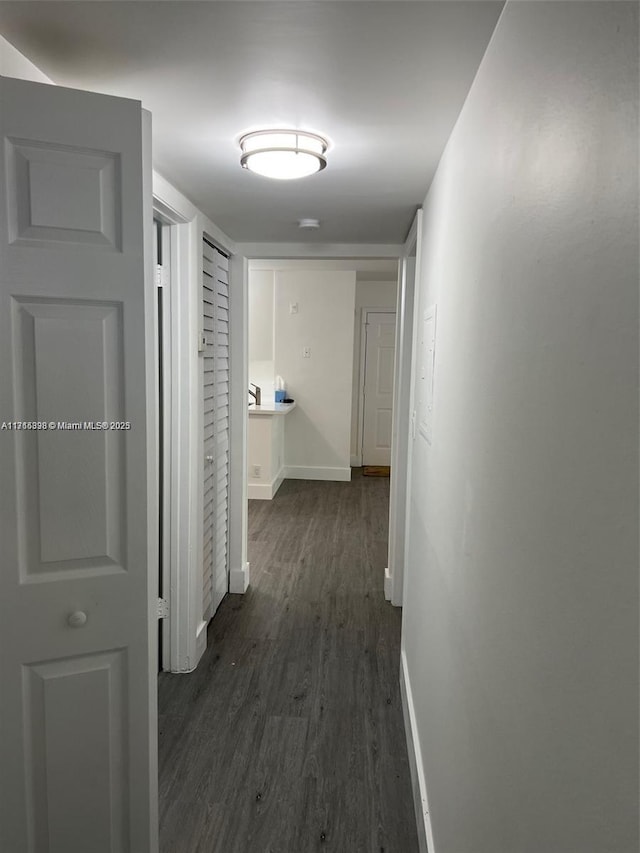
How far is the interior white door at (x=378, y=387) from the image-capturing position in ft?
24.3

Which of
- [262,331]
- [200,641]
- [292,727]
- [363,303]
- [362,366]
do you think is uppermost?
[363,303]

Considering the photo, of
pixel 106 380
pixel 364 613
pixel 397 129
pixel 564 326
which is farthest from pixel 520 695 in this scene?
pixel 364 613

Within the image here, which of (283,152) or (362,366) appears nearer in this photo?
(283,152)

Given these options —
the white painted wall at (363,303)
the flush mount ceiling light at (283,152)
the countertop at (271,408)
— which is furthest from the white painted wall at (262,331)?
the flush mount ceiling light at (283,152)

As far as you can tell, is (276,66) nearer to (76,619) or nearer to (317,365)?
(76,619)

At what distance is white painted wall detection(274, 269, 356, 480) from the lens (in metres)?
6.59

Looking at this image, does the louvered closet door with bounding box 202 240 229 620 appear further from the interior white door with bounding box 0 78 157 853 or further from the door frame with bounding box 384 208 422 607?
the interior white door with bounding box 0 78 157 853

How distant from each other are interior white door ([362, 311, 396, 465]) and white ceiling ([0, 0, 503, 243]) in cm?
536

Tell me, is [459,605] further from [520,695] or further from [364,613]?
[364,613]

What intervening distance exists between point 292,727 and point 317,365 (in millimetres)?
4739

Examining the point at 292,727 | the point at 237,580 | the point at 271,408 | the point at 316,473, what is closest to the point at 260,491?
the point at 271,408

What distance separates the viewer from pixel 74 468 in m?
1.37

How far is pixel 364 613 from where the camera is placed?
3475mm

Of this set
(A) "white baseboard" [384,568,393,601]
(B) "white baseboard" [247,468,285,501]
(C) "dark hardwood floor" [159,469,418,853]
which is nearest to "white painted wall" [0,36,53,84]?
(C) "dark hardwood floor" [159,469,418,853]
